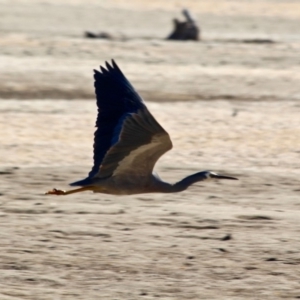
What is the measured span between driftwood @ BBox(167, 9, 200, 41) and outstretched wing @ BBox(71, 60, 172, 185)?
12.0 meters

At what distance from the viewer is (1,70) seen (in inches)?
619

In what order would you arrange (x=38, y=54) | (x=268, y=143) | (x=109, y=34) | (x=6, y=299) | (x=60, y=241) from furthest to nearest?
(x=109, y=34)
(x=38, y=54)
(x=268, y=143)
(x=60, y=241)
(x=6, y=299)

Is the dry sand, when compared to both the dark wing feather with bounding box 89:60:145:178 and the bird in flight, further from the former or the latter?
the dark wing feather with bounding box 89:60:145:178

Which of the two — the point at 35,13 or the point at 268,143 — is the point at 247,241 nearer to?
the point at 268,143

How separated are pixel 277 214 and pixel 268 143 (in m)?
2.95

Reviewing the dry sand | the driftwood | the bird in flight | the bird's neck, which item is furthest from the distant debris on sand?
the bird in flight

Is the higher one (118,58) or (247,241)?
(118,58)

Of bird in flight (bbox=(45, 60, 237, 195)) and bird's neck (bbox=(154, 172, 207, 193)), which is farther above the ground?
bird in flight (bbox=(45, 60, 237, 195))

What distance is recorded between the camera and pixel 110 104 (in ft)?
24.4

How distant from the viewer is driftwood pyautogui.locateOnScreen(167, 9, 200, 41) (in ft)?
63.7

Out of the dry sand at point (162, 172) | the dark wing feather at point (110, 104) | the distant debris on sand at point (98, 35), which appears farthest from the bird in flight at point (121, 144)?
the distant debris on sand at point (98, 35)

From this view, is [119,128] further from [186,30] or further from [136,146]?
[186,30]

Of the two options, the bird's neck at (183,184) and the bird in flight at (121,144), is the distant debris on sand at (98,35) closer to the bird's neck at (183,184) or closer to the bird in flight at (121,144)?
the bird's neck at (183,184)

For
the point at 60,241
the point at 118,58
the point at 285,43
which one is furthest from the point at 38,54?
the point at 60,241
